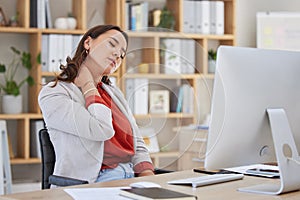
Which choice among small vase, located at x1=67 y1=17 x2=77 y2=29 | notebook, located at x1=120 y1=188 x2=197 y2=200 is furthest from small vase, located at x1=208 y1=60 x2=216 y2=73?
notebook, located at x1=120 y1=188 x2=197 y2=200

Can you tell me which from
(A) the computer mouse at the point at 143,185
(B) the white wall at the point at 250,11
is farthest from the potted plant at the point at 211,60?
(A) the computer mouse at the point at 143,185

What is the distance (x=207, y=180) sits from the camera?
2119 millimetres

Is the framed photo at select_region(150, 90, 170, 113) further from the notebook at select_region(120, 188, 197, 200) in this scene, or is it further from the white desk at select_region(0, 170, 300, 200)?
the notebook at select_region(120, 188, 197, 200)

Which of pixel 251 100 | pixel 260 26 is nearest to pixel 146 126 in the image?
pixel 251 100

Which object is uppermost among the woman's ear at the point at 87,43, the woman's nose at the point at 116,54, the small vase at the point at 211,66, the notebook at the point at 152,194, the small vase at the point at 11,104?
the woman's ear at the point at 87,43

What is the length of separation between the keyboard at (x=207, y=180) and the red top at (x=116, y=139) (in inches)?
19.5

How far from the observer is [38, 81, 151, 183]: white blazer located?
100 inches

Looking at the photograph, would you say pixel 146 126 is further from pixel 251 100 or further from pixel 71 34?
pixel 71 34

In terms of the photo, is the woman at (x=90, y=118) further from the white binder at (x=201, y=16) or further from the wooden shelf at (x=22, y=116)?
the white binder at (x=201, y=16)

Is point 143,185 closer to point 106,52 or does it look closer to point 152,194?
point 152,194

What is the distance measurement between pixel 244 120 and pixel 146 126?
19.3 inches

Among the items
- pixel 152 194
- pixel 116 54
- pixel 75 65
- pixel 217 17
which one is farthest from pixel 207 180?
pixel 217 17

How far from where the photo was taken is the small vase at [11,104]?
451 cm

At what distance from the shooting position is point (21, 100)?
459 centimetres
